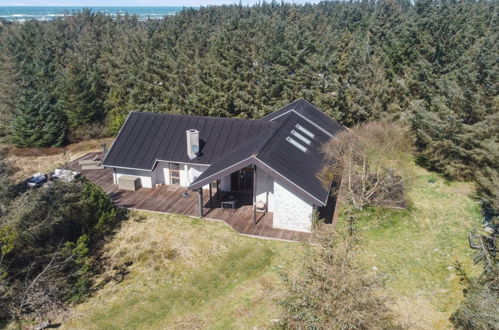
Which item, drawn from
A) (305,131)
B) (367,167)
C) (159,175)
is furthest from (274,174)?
(159,175)

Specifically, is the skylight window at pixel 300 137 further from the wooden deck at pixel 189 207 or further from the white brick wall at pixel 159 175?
the white brick wall at pixel 159 175

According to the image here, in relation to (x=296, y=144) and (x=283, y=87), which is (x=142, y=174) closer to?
(x=296, y=144)

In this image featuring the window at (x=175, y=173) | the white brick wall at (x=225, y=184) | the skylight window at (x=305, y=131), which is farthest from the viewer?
the window at (x=175, y=173)

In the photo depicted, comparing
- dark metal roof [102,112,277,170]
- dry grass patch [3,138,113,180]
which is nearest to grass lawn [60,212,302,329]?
dark metal roof [102,112,277,170]

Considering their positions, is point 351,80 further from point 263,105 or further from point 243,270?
point 243,270

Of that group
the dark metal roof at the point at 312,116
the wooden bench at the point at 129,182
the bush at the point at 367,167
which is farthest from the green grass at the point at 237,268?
the dark metal roof at the point at 312,116

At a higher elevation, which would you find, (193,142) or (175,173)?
(193,142)

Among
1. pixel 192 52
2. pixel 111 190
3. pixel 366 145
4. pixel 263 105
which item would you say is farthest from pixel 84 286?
pixel 192 52
